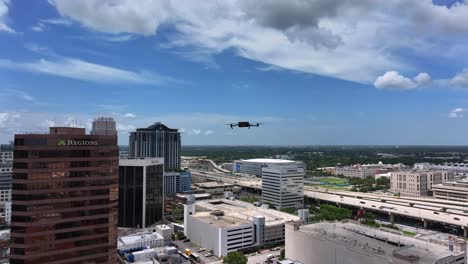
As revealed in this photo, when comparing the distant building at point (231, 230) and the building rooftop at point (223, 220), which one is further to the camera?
the building rooftop at point (223, 220)

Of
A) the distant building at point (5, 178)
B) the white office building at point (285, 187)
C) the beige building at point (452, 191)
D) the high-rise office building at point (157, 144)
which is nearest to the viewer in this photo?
the distant building at point (5, 178)

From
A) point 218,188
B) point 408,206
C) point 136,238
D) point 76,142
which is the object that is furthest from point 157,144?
point 76,142

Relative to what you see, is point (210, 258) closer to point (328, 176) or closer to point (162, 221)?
point (162, 221)

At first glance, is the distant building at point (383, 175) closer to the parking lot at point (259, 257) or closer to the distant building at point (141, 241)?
the parking lot at point (259, 257)

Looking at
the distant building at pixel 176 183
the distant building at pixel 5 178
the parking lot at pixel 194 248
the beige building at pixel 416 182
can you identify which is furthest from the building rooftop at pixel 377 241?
the distant building at pixel 5 178

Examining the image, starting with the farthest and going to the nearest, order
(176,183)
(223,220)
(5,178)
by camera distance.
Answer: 1. (176,183)
2. (5,178)
3. (223,220)

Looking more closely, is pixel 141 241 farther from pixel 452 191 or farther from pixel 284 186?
pixel 452 191
